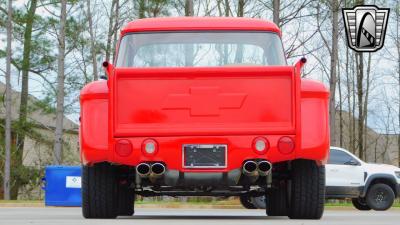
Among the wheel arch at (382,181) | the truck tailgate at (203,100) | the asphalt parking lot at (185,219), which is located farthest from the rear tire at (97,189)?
the wheel arch at (382,181)

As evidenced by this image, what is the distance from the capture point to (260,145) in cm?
1072

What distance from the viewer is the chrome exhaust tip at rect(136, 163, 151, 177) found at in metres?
10.8

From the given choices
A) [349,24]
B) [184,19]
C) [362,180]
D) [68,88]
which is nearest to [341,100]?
[68,88]

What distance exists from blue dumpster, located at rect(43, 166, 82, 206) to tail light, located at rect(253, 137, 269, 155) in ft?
55.2

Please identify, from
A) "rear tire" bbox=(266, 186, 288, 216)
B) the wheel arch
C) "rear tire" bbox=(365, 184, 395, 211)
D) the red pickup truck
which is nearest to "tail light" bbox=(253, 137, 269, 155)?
the red pickup truck

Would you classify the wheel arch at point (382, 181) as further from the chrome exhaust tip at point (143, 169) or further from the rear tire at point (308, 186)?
the chrome exhaust tip at point (143, 169)

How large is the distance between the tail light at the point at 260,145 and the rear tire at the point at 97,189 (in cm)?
187

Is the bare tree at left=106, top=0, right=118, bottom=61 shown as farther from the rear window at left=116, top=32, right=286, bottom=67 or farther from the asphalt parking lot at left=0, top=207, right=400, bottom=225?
the rear window at left=116, top=32, right=286, bottom=67

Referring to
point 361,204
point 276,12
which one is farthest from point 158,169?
point 276,12

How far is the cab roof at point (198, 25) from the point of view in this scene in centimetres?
1232

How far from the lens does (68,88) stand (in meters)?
45.3

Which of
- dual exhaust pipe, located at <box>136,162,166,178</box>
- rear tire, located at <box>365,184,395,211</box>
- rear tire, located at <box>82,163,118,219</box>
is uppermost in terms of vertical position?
dual exhaust pipe, located at <box>136,162,166,178</box>

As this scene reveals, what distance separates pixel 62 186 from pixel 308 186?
17.1 m

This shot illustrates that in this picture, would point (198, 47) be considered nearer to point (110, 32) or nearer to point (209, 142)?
point (209, 142)
